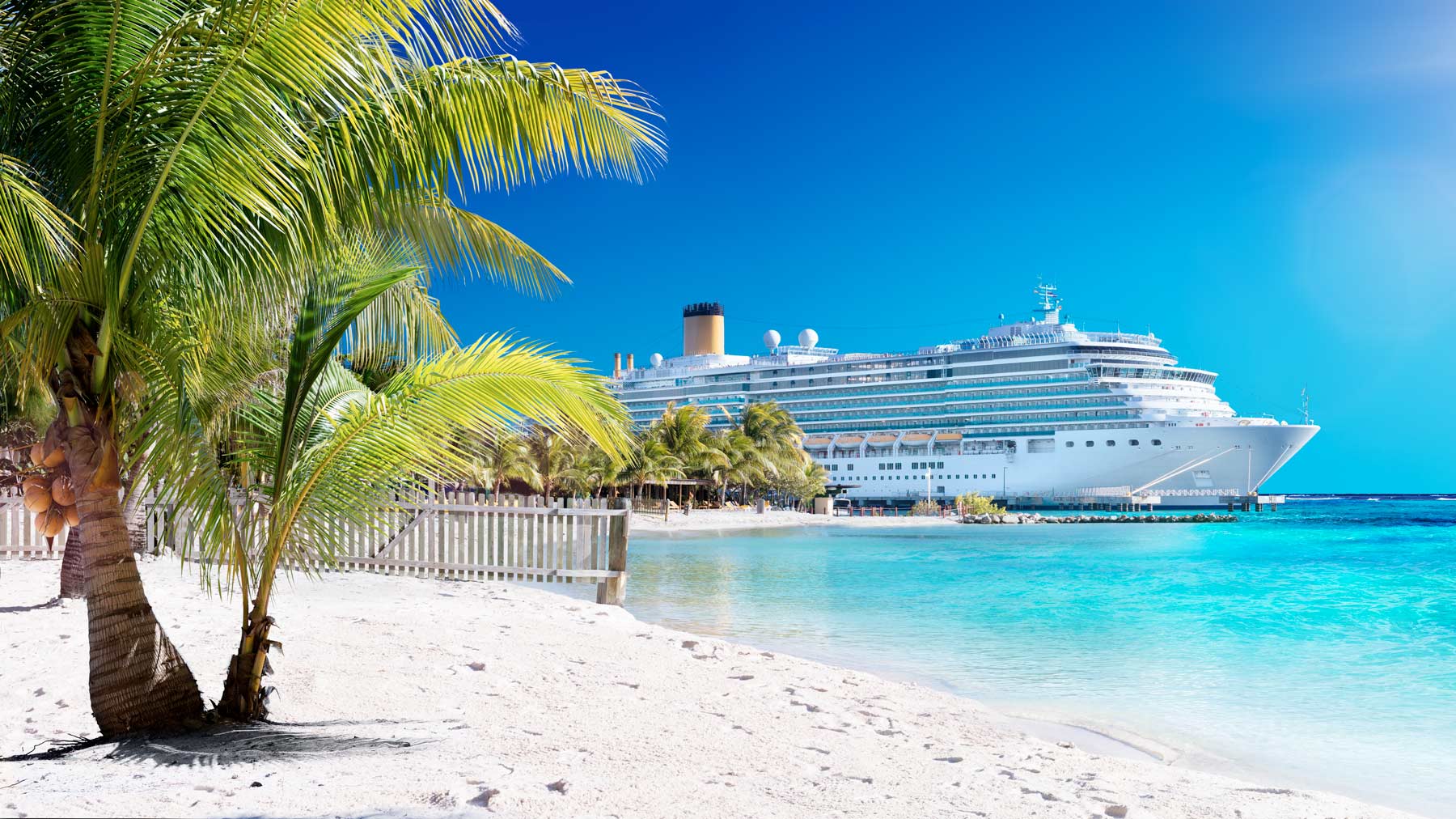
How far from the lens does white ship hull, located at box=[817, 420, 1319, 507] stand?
63000mm

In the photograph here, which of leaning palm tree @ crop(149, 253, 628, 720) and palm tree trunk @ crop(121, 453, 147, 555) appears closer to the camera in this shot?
leaning palm tree @ crop(149, 253, 628, 720)

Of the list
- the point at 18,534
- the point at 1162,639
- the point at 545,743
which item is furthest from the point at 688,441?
the point at 545,743

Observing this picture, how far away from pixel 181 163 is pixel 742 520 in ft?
132

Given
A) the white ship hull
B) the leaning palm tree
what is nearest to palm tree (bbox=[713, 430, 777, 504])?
the white ship hull

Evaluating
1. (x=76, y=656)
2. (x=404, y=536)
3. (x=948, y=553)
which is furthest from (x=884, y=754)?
(x=948, y=553)

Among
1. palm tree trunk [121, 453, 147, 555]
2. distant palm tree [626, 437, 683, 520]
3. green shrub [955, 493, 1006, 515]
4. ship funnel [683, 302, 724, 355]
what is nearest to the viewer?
palm tree trunk [121, 453, 147, 555]

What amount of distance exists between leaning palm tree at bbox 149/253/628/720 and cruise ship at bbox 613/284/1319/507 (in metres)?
63.5

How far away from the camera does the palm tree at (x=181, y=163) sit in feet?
11.4

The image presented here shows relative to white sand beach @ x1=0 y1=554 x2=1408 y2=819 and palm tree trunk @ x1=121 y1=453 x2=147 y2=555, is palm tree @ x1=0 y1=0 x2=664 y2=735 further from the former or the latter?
palm tree trunk @ x1=121 y1=453 x2=147 y2=555

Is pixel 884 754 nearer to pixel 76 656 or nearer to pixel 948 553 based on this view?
pixel 76 656

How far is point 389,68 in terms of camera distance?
3.62 meters

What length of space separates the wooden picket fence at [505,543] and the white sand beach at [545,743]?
242 centimetres

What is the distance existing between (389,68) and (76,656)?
385 centimetres

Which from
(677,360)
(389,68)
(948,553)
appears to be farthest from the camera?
(677,360)
